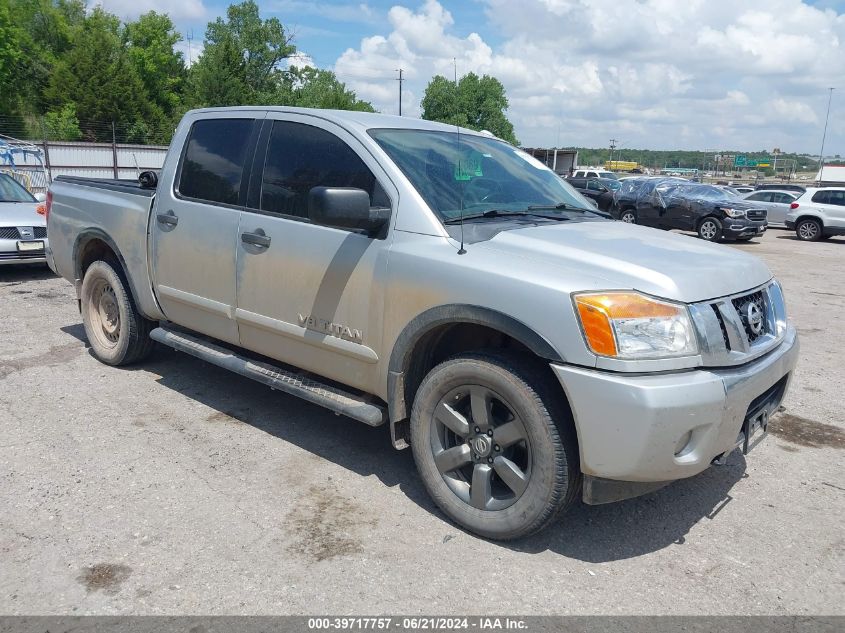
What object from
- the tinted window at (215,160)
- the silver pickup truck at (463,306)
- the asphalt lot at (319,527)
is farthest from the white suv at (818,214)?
the tinted window at (215,160)

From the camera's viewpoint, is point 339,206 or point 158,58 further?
point 158,58

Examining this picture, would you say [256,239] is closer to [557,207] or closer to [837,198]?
[557,207]

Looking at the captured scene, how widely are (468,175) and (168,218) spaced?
2131 millimetres

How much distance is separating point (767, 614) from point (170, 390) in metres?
4.08

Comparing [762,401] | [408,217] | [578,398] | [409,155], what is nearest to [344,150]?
[409,155]

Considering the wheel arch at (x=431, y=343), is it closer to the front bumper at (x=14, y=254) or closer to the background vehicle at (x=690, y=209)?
the front bumper at (x=14, y=254)

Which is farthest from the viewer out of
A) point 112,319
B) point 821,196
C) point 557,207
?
point 821,196

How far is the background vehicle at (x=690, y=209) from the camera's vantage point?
1852 centimetres

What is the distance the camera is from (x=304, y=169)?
405 centimetres

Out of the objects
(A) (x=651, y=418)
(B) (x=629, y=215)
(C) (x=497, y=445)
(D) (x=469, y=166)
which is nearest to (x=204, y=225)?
(D) (x=469, y=166)

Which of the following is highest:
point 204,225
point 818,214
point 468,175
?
point 468,175

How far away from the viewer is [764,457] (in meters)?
4.38

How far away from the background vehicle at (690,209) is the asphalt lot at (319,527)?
577 inches

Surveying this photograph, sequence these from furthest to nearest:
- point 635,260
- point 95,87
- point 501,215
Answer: point 95,87, point 501,215, point 635,260
